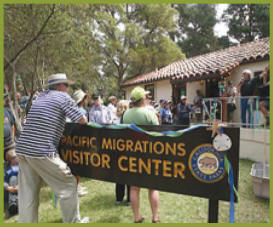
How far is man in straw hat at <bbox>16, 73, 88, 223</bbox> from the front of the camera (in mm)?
2029

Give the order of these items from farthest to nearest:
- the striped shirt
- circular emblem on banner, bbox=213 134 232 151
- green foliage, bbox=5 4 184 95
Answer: green foliage, bbox=5 4 184 95
the striped shirt
circular emblem on banner, bbox=213 134 232 151

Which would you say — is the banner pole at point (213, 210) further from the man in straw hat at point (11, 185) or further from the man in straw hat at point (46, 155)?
the man in straw hat at point (11, 185)

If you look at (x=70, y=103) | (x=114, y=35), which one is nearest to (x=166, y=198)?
(x=70, y=103)

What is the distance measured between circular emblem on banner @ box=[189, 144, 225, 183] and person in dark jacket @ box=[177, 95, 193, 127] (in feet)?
8.89

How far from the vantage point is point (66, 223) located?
2.15 metres

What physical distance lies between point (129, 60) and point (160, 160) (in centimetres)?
351

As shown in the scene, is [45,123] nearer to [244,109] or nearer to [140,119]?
[140,119]

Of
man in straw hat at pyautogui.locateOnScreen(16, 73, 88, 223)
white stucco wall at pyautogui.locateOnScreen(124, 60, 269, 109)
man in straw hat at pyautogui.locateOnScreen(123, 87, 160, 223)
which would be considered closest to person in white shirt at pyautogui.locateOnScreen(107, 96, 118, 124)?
white stucco wall at pyautogui.locateOnScreen(124, 60, 269, 109)

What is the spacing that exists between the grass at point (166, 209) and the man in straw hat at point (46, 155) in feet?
2.06

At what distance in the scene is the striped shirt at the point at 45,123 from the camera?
2016 millimetres

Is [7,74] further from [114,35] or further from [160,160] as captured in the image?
[160,160]

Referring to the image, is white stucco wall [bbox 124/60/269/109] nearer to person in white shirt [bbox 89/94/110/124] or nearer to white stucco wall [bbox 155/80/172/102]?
white stucco wall [bbox 155/80/172/102]

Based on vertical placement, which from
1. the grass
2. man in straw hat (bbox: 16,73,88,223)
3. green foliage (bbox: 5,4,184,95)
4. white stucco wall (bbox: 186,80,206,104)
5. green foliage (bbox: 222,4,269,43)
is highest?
green foliage (bbox: 222,4,269,43)

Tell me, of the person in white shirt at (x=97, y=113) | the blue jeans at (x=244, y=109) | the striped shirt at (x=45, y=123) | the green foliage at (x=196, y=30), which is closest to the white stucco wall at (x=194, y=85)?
the blue jeans at (x=244, y=109)
